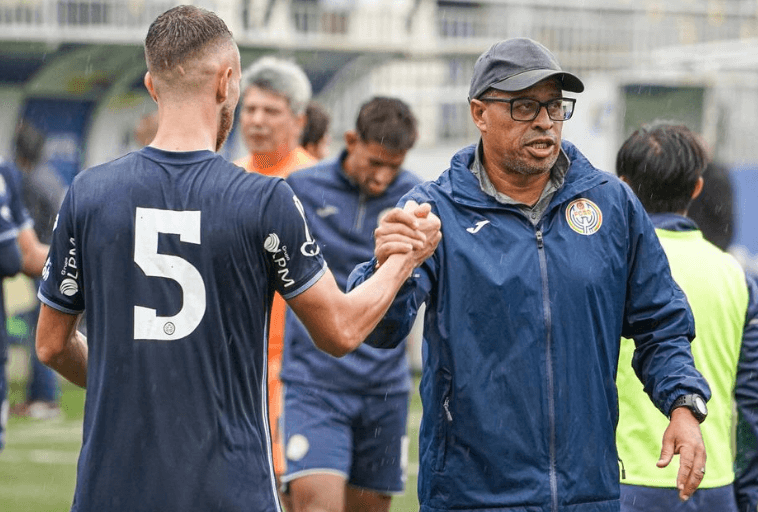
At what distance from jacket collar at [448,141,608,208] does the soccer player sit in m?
0.71

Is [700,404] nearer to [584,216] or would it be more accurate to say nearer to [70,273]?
[584,216]

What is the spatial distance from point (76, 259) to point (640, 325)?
5.76 ft

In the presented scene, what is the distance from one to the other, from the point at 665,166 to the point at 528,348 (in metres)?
1.12

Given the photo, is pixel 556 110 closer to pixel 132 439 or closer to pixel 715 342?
pixel 715 342

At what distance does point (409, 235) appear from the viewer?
145 inches

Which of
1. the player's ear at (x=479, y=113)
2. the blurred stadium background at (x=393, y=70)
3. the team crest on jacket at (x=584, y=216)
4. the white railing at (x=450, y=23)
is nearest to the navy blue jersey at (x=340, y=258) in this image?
the player's ear at (x=479, y=113)

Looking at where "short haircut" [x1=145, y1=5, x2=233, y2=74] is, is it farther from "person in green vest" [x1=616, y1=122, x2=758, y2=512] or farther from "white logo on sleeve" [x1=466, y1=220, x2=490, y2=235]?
"person in green vest" [x1=616, y1=122, x2=758, y2=512]

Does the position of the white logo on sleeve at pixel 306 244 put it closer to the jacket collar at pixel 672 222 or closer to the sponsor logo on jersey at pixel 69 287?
the sponsor logo on jersey at pixel 69 287

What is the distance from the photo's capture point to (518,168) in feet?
13.2

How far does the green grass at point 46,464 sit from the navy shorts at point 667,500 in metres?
4.11

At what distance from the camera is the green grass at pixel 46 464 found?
873cm

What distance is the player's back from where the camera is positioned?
10.9 ft

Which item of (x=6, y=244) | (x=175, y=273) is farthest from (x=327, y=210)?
(x=175, y=273)

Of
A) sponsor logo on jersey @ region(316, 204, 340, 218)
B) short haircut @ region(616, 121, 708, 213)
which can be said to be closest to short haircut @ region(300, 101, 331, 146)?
sponsor logo on jersey @ region(316, 204, 340, 218)
